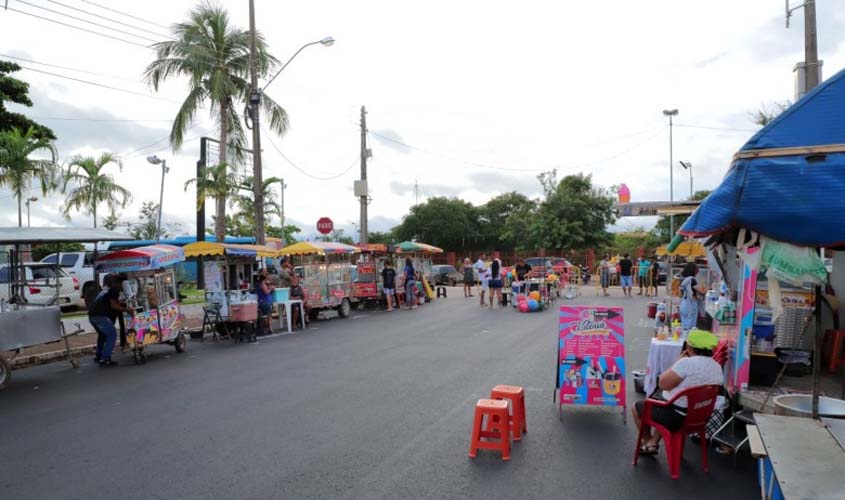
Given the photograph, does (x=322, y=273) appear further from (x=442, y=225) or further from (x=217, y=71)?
(x=442, y=225)

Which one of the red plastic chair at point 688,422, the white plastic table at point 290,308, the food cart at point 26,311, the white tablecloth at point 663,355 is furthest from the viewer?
the white plastic table at point 290,308

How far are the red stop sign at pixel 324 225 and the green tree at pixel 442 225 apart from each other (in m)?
31.2

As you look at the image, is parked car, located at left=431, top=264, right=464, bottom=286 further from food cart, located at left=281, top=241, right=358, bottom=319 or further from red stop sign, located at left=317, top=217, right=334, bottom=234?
food cart, located at left=281, top=241, right=358, bottom=319

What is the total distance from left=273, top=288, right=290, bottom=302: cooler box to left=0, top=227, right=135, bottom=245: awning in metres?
5.24

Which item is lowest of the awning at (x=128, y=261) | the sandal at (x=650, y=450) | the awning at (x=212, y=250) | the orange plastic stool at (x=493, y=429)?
the sandal at (x=650, y=450)

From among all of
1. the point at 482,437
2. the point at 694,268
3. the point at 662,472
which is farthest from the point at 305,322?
the point at 662,472

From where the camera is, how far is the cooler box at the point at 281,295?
1606 centimetres

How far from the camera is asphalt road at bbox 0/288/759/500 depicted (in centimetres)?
485

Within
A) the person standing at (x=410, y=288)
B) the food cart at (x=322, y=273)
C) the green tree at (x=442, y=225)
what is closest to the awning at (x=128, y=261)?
Result: the food cart at (x=322, y=273)

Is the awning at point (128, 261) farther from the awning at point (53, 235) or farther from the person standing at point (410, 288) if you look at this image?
the person standing at point (410, 288)

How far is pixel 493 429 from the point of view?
5.75m

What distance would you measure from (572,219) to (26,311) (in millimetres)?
39159

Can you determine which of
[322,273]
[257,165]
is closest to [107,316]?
[322,273]

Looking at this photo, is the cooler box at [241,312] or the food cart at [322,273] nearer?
the cooler box at [241,312]
